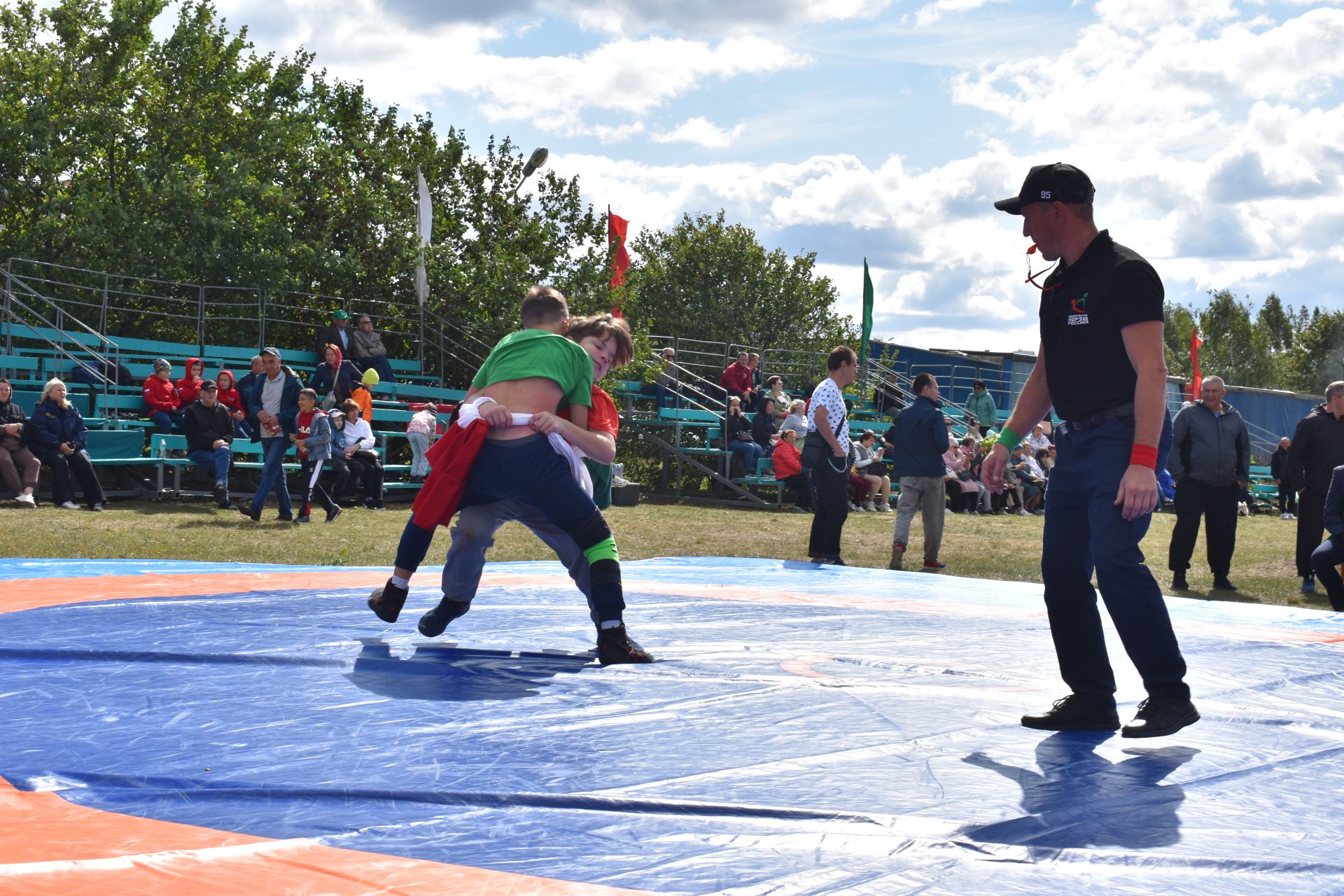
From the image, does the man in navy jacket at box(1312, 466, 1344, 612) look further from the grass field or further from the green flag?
the green flag

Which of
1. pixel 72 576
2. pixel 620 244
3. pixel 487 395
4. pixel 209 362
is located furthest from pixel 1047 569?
pixel 620 244

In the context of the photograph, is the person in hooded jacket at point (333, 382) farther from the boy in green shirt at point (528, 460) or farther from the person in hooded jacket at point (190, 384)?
the boy in green shirt at point (528, 460)

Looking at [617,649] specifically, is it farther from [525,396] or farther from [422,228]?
[422,228]

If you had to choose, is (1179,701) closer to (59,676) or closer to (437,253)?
(59,676)

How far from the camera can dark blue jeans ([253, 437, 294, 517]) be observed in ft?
38.2

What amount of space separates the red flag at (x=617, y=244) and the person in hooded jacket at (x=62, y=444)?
10862 millimetres

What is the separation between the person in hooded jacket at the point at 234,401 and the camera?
553 inches

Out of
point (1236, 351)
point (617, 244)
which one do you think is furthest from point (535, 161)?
point (1236, 351)

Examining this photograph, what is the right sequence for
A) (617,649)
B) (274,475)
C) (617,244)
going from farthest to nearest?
(617,244) → (274,475) → (617,649)

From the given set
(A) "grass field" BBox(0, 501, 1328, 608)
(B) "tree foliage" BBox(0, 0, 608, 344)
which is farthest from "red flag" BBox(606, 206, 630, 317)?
(A) "grass field" BBox(0, 501, 1328, 608)

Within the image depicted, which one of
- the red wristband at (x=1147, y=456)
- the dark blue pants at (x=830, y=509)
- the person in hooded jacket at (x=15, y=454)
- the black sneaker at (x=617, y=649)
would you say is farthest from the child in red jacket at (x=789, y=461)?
the red wristband at (x=1147, y=456)

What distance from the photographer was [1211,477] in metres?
9.74

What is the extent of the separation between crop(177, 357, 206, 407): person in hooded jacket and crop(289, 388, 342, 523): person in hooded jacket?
2.24 meters

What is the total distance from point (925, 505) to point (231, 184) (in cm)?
1332
